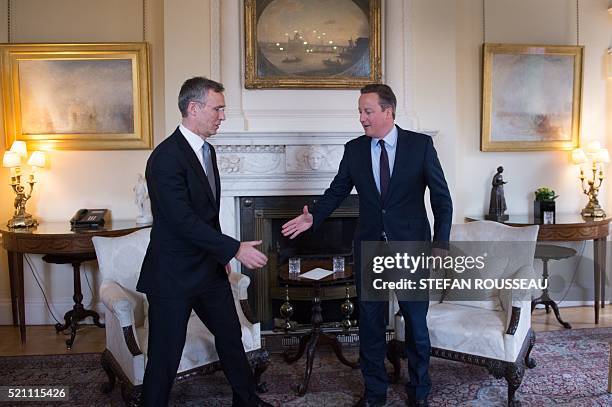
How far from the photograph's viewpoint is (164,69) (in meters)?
4.68

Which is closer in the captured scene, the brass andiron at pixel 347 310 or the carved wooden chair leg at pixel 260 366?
the carved wooden chair leg at pixel 260 366

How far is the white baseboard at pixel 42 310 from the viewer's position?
495 centimetres

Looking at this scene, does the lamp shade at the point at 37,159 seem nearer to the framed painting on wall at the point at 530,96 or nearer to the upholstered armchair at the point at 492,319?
the upholstered armchair at the point at 492,319

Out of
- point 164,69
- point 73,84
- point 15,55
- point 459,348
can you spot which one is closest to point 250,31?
point 164,69

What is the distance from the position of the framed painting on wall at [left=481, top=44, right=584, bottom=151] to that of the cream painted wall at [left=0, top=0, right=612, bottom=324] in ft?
0.32

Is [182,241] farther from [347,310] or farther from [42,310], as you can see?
[42,310]

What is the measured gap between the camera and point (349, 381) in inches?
143

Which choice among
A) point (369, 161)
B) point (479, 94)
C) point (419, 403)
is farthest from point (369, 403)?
point (479, 94)

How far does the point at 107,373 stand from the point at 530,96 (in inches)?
162

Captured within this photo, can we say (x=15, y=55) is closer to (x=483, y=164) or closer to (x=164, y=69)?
(x=164, y=69)

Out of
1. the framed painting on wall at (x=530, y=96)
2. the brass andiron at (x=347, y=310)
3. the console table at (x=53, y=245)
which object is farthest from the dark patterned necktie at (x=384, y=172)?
the framed painting on wall at (x=530, y=96)

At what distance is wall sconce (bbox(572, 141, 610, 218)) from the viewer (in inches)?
194

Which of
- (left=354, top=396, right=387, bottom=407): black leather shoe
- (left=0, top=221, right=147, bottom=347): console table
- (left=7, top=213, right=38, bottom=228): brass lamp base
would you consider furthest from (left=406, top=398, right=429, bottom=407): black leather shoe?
(left=7, top=213, right=38, bottom=228): brass lamp base

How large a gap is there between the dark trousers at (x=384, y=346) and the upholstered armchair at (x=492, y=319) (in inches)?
9.6
